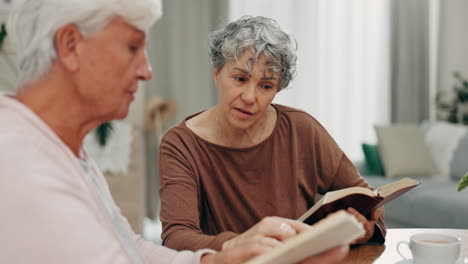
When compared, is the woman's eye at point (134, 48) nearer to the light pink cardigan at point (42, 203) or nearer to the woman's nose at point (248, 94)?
the light pink cardigan at point (42, 203)

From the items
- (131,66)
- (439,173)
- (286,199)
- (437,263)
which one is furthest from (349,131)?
(131,66)

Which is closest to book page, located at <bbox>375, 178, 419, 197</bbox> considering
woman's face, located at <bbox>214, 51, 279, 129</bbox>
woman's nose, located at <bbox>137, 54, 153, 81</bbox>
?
woman's face, located at <bbox>214, 51, 279, 129</bbox>

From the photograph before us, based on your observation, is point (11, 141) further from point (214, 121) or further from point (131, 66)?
point (214, 121)

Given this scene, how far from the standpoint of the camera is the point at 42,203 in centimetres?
65

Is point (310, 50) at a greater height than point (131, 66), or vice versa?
point (131, 66)

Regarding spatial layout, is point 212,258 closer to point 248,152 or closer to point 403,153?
point 248,152

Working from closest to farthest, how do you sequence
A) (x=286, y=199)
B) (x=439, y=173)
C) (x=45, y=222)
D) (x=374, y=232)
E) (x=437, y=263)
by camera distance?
(x=45, y=222), (x=437, y=263), (x=374, y=232), (x=286, y=199), (x=439, y=173)

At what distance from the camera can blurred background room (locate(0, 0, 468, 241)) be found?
13.4 feet

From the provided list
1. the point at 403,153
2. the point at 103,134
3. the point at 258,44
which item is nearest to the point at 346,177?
the point at 258,44

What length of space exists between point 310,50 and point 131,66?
4.42 m

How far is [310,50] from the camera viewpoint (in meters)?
5.07

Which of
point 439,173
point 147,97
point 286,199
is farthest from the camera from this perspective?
point 147,97

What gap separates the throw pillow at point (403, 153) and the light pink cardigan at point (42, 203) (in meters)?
3.62

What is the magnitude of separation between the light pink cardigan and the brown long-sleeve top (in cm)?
62
